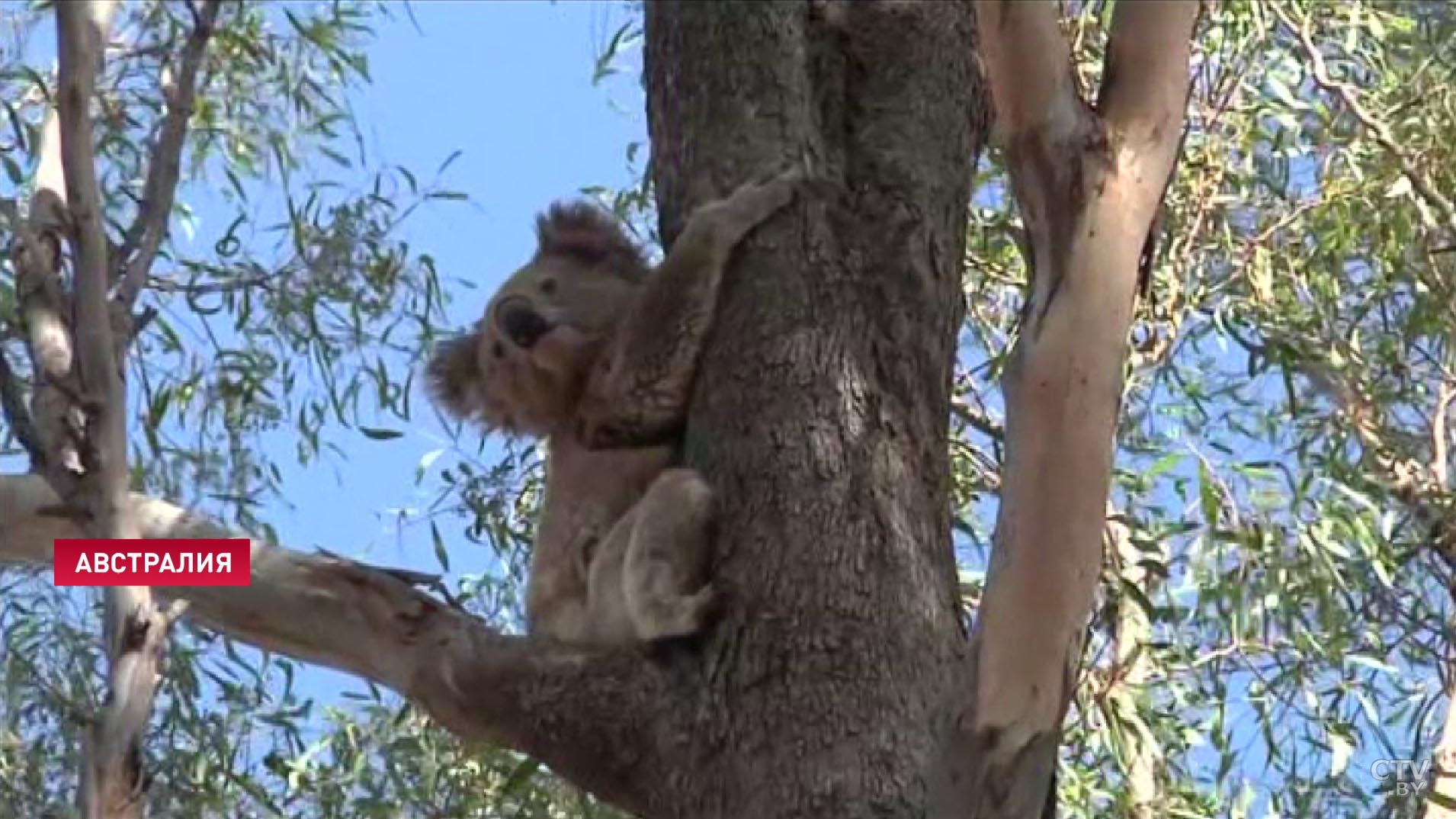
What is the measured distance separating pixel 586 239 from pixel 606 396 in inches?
21.1

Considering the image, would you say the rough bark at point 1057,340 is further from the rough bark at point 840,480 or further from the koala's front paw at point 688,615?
the koala's front paw at point 688,615

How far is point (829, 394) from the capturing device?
9.46ft

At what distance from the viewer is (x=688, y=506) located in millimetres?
2941

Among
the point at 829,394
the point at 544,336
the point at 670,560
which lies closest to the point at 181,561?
the point at 670,560

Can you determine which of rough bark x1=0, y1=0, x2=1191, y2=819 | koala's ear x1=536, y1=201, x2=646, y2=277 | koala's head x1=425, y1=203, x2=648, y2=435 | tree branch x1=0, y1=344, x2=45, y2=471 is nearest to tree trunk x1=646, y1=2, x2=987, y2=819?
rough bark x1=0, y1=0, x2=1191, y2=819

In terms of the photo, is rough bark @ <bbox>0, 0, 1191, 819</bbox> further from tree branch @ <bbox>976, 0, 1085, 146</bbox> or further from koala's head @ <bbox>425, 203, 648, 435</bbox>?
koala's head @ <bbox>425, 203, 648, 435</bbox>

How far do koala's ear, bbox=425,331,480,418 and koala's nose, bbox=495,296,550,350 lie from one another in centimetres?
10

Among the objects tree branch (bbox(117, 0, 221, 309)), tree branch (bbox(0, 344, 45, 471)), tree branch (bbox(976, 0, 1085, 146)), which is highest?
tree branch (bbox(117, 0, 221, 309))

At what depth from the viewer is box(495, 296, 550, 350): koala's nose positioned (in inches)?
164

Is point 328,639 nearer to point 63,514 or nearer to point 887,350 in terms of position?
point 63,514

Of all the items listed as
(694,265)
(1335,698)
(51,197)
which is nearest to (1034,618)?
(694,265)

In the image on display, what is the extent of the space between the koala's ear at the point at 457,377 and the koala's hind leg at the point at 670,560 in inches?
35.8

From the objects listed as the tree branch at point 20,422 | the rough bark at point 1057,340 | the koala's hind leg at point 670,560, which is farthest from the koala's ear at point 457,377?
the rough bark at point 1057,340

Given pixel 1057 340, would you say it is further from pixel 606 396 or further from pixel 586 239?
pixel 586 239
